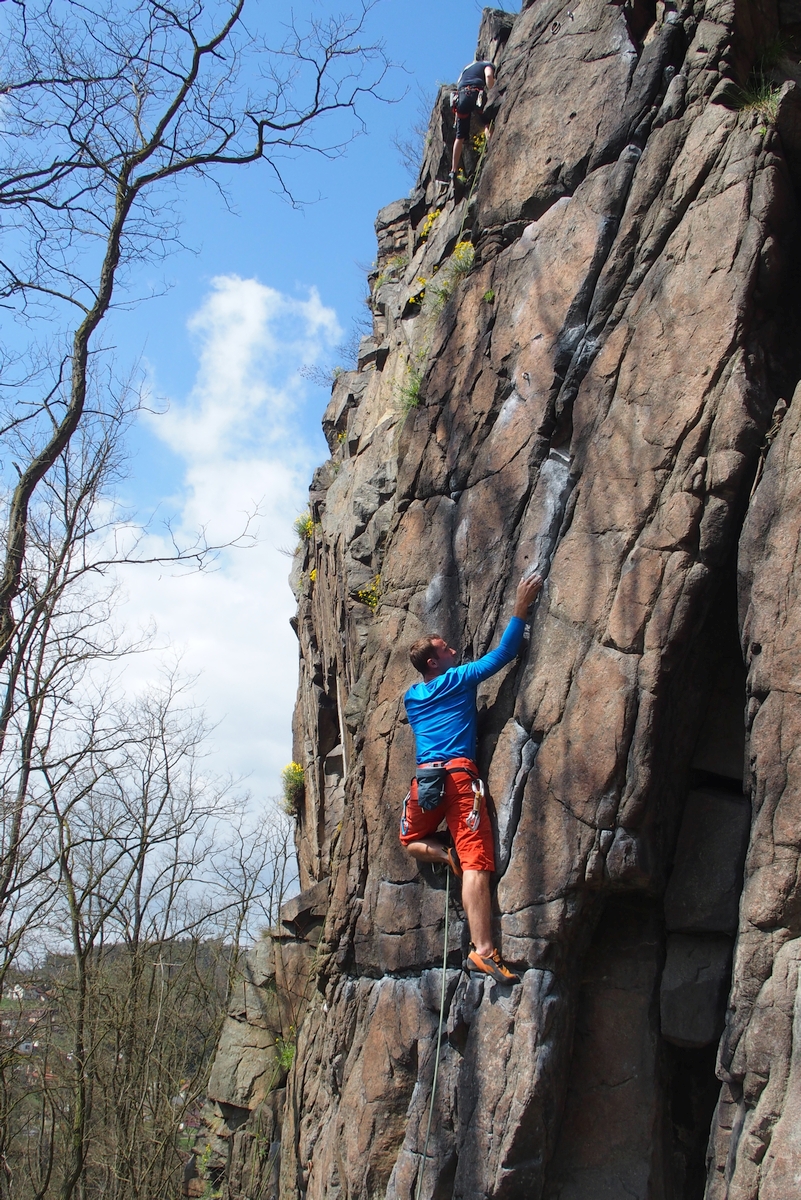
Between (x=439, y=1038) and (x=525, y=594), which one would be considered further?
(x=525, y=594)

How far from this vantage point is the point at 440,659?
7152mm

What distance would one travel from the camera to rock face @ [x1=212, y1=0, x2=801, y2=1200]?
557 centimetres

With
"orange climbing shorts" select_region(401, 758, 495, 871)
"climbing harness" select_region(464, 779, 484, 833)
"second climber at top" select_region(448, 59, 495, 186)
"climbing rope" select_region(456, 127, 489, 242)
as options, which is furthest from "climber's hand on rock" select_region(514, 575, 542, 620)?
"second climber at top" select_region(448, 59, 495, 186)

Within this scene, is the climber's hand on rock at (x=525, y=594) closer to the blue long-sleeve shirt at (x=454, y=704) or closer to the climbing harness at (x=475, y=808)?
the blue long-sleeve shirt at (x=454, y=704)

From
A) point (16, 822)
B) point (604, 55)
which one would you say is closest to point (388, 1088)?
point (16, 822)

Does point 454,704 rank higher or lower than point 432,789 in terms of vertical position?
higher

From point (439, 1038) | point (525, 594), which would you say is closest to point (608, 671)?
point (525, 594)

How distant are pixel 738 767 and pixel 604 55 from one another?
6556mm

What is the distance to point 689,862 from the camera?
239 inches

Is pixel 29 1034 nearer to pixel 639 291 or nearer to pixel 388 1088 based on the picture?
pixel 388 1088

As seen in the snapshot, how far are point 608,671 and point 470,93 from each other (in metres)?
7.01

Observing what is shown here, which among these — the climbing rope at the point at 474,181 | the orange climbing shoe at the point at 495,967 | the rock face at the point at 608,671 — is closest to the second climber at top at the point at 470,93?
the climbing rope at the point at 474,181

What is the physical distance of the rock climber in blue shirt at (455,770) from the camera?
623cm

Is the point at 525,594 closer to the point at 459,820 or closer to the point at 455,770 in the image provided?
the point at 455,770
